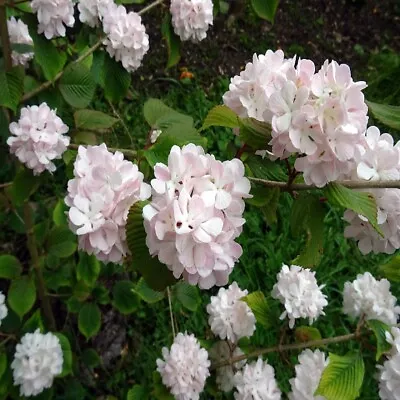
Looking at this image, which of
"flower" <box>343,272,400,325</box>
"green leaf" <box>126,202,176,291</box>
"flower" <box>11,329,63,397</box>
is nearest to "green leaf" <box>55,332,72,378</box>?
"flower" <box>11,329,63,397</box>

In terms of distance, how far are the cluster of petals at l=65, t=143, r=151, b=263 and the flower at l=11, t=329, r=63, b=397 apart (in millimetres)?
773

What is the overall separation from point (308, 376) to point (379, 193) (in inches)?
24.6

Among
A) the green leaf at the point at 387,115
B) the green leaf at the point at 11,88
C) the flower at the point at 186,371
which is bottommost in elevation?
the flower at the point at 186,371

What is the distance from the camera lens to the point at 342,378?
1.12 m

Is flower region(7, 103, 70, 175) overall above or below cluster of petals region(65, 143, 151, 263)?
below

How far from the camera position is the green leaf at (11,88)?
4.02 feet

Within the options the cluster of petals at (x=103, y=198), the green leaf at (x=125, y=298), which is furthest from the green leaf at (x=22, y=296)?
the cluster of petals at (x=103, y=198)

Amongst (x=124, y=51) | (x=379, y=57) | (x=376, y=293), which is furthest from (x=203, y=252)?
(x=379, y=57)

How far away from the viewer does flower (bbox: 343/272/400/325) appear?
55.7 inches

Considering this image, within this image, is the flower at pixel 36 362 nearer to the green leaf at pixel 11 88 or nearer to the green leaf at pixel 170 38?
the green leaf at pixel 11 88

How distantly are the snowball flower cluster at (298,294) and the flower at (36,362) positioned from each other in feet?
1.94

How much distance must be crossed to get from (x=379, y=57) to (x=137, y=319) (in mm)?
2028

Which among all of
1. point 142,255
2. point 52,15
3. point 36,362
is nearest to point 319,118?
point 142,255

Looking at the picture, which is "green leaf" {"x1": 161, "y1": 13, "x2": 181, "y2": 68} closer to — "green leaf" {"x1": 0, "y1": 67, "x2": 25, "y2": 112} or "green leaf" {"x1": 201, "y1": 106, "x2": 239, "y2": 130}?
"green leaf" {"x1": 0, "y1": 67, "x2": 25, "y2": 112}
